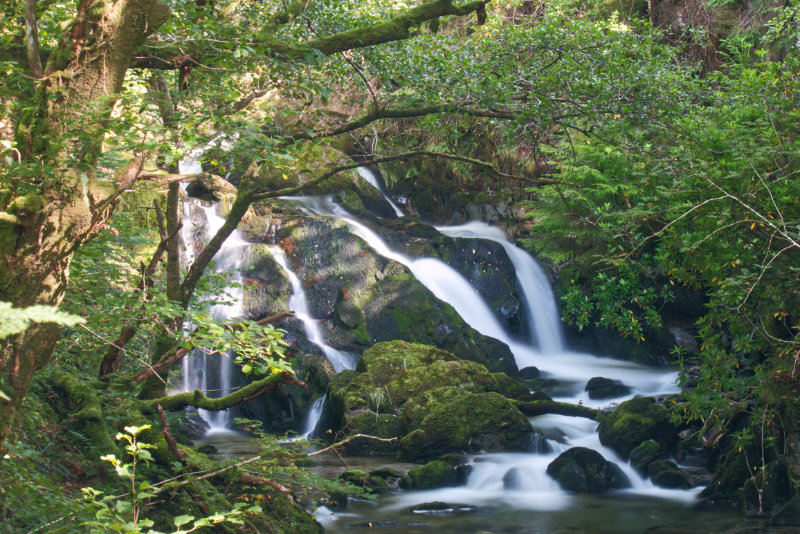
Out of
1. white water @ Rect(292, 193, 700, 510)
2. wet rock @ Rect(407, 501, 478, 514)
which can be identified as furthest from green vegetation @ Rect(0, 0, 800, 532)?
wet rock @ Rect(407, 501, 478, 514)

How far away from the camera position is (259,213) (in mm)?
16703

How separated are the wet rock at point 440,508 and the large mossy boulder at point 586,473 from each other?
160cm

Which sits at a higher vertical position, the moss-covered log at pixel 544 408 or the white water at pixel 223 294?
the white water at pixel 223 294

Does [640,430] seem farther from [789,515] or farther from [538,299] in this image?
[538,299]

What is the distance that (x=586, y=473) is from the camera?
9.27 metres

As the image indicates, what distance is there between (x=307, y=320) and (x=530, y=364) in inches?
213

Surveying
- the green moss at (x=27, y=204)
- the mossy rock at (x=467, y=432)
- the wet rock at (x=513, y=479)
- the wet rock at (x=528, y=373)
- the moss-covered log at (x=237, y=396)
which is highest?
the green moss at (x=27, y=204)

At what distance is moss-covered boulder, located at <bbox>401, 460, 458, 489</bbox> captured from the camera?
29.8 ft

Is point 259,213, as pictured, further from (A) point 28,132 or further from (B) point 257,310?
(A) point 28,132

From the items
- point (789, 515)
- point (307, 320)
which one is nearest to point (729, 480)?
point (789, 515)

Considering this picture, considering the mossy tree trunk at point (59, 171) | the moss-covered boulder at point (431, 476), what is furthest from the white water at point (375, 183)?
the mossy tree trunk at point (59, 171)

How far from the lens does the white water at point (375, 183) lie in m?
20.2

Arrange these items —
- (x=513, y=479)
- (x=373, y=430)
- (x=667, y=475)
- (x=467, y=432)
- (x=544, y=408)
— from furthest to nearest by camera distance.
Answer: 1. (x=544, y=408)
2. (x=373, y=430)
3. (x=467, y=432)
4. (x=513, y=479)
5. (x=667, y=475)

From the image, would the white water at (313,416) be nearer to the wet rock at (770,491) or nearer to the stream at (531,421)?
the stream at (531,421)
